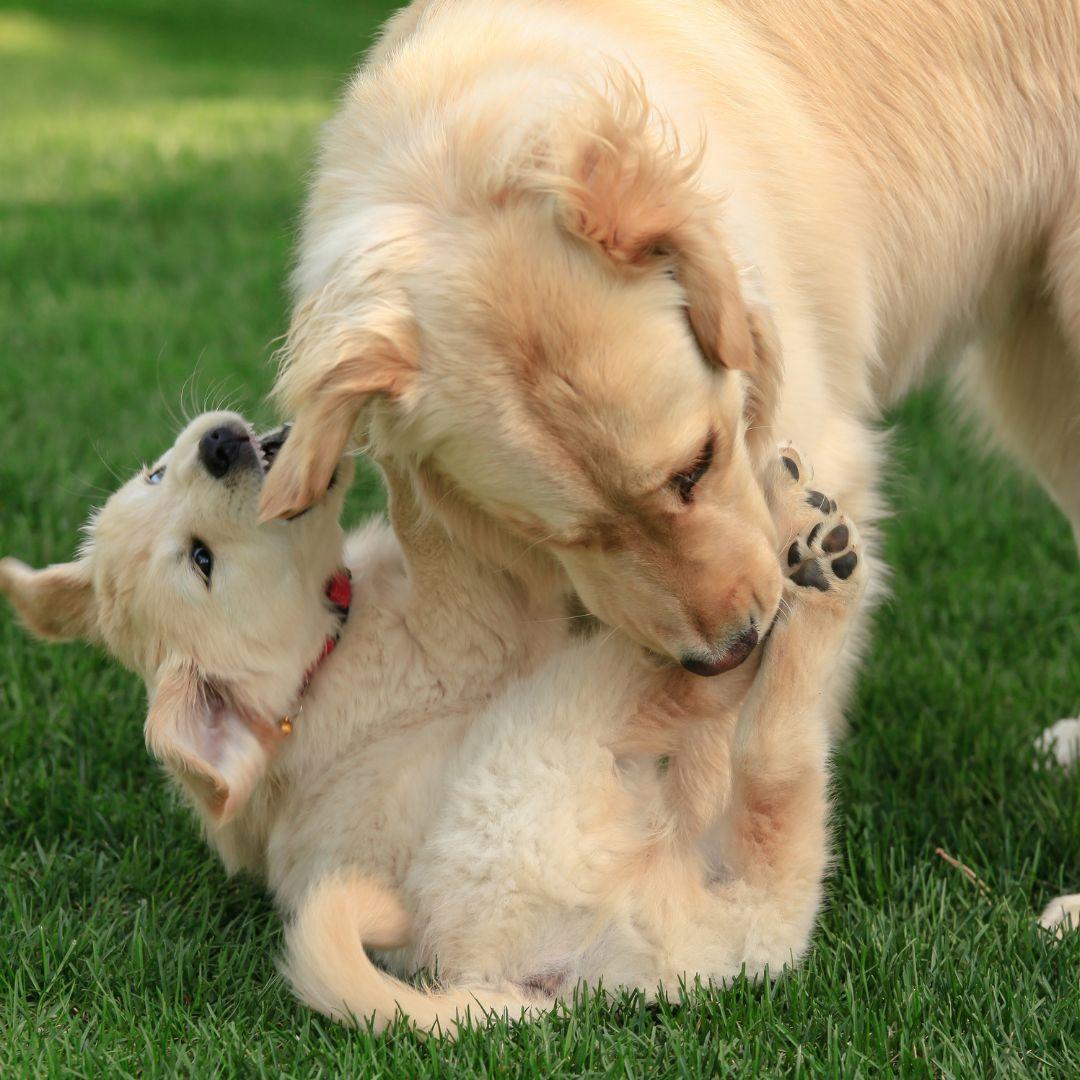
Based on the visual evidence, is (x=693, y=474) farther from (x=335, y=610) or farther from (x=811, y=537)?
(x=335, y=610)

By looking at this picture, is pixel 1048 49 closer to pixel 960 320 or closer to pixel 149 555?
pixel 960 320

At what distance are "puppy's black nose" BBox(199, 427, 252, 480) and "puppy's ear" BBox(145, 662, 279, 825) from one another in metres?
0.43

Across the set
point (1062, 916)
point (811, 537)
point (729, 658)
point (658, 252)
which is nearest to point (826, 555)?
point (811, 537)

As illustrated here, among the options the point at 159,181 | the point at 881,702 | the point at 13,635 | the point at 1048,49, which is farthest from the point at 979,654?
the point at 159,181

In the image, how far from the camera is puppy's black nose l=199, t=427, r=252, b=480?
2.95 meters

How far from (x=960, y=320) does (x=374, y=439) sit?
4.88 ft

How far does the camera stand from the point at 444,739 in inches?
110

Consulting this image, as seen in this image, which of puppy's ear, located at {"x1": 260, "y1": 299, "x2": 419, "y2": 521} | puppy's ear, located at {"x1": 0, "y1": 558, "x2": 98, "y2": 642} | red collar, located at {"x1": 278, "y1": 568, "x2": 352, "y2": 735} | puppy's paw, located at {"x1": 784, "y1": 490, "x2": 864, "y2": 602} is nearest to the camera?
puppy's ear, located at {"x1": 260, "y1": 299, "x2": 419, "y2": 521}

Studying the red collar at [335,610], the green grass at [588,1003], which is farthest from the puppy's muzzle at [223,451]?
the green grass at [588,1003]

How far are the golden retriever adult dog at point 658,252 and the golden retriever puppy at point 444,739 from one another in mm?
134

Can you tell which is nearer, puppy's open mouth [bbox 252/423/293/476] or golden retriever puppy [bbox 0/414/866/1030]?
golden retriever puppy [bbox 0/414/866/1030]

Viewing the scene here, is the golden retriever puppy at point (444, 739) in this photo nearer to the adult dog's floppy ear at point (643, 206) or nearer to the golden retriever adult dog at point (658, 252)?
the golden retriever adult dog at point (658, 252)

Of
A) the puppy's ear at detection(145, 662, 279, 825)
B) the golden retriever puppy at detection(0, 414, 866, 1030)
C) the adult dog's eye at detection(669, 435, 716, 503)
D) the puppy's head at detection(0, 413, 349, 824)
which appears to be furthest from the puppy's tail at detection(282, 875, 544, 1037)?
the adult dog's eye at detection(669, 435, 716, 503)

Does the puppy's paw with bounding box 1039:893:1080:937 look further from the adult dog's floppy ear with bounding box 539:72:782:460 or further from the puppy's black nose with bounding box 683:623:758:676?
the adult dog's floppy ear with bounding box 539:72:782:460
